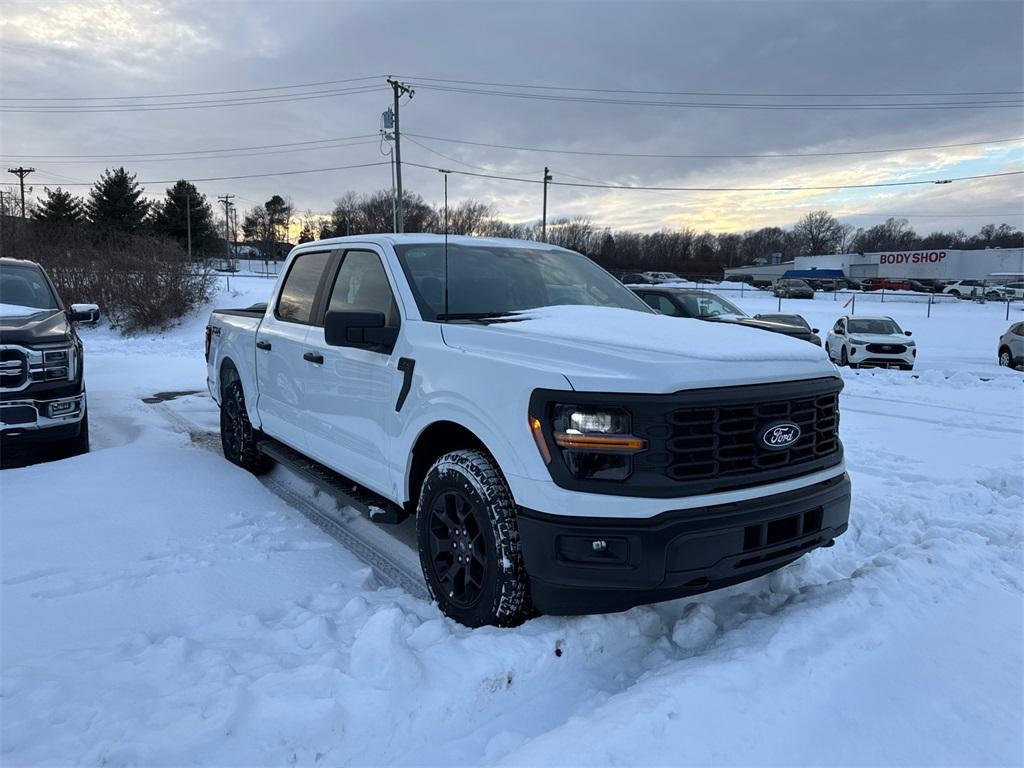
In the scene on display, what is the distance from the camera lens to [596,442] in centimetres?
263

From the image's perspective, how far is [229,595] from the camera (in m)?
3.46

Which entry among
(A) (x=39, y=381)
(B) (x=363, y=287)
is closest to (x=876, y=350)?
(B) (x=363, y=287)

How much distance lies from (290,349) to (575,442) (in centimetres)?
280

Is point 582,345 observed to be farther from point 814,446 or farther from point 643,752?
point 643,752

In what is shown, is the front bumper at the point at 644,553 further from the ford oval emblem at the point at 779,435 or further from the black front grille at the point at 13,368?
the black front grille at the point at 13,368

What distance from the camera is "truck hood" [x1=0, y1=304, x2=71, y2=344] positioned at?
5.75 m

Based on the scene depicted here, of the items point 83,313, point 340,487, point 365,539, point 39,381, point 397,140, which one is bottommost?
point 365,539

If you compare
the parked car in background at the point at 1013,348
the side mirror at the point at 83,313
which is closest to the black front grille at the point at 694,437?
the side mirror at the point at 83,313

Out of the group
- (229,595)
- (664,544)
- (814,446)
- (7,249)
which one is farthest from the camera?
(7,249)

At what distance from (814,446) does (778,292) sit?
162ft

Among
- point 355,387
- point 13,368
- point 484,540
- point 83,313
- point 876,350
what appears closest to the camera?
point 484,540

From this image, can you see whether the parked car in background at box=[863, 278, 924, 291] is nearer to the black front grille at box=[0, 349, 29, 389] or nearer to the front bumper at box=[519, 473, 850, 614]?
the black front grille at box=[0, 349, 29, 389]

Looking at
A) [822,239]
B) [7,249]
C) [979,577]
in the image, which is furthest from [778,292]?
[822,239]

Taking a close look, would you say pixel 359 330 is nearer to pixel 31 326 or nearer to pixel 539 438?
pixel 539 438
